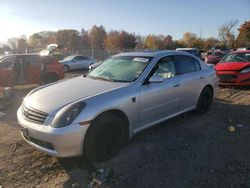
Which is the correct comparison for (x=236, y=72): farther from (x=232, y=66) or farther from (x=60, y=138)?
(x=60, y=138)

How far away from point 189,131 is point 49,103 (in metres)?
2.81

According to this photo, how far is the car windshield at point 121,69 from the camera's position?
16.0ft

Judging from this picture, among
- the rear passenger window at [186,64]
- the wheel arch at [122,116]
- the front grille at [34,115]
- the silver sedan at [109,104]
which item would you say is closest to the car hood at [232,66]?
the rear passenger window at [186,64]

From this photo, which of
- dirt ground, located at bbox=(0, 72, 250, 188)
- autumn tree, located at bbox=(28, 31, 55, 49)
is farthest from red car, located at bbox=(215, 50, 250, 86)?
autumn tree, located at bbox=(28, 31, 55, 49)

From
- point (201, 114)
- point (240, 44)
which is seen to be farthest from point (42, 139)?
point (240, 44)

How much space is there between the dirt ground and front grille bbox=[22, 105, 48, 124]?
736 millimetres

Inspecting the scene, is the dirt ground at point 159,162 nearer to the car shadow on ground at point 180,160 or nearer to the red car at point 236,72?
the car shadow on ground at point 180,160

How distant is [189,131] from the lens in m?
5.38

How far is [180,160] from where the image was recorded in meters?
4.16

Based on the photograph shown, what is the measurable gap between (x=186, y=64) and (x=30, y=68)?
7.55 m

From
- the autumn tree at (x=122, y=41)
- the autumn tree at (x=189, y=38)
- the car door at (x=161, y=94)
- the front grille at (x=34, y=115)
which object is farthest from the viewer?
the autumn tree at (x=189, y=38)

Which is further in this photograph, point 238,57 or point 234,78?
point 238,57

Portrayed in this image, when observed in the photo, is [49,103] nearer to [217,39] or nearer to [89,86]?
[89,86]

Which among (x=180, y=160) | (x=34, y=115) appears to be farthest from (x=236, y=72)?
(x=34, y=115)
